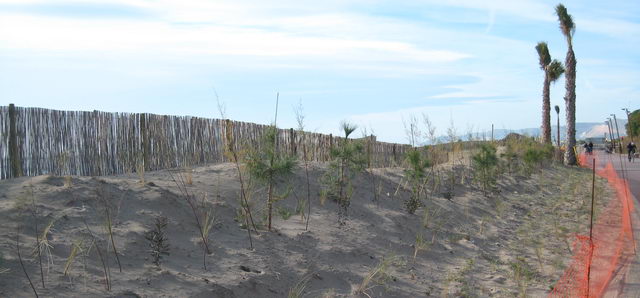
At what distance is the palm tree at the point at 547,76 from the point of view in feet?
103

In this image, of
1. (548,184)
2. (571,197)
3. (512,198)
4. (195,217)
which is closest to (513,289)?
(195,217)

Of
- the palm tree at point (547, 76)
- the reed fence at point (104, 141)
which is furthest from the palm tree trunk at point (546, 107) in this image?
the reed fence at point (104, 141)

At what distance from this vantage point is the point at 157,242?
612 centimetres

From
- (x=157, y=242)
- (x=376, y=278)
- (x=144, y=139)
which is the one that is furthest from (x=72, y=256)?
(x=144, y=139)

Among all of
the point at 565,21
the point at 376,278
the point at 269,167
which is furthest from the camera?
the point at 565,21

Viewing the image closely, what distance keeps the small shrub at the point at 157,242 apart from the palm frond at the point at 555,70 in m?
29.5

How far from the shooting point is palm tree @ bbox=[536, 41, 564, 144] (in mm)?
31359

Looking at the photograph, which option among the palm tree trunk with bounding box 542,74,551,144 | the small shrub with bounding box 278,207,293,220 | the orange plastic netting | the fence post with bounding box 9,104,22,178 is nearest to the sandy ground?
the small shrub with bounding box 278,207,293,220

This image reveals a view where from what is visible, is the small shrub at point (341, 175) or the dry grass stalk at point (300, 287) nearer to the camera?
the dry grass stalk at point (300, 287)

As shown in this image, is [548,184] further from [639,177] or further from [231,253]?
[231,253]

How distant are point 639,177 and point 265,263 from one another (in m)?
19.7

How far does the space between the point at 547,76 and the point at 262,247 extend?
27394 millimetres

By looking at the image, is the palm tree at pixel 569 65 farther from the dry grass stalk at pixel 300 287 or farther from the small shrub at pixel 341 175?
the dry grass stalk at pixel 300 287

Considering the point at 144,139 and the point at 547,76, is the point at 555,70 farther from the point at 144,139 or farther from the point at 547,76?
the point at 144,139
